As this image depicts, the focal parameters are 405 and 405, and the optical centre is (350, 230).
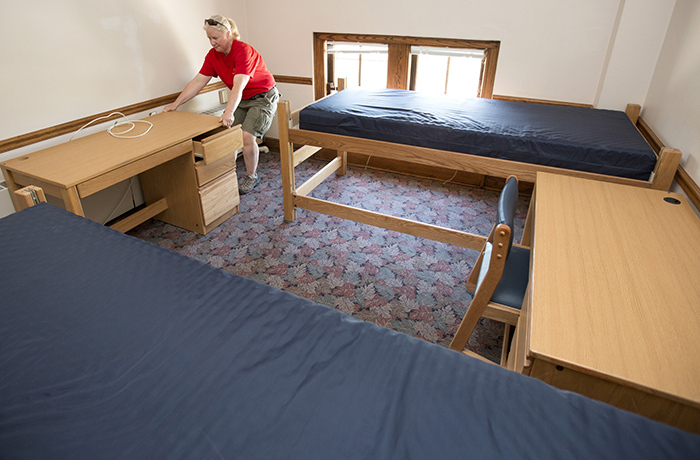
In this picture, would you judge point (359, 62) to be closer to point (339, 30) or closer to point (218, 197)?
point (339, 30)

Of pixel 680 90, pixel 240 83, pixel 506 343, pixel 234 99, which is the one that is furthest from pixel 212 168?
pixel 680 90

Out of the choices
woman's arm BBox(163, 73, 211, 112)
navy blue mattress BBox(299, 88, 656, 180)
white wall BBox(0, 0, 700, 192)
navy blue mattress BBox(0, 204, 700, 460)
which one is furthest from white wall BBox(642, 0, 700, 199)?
woman's arm BBox(163, 73, 211, 112)

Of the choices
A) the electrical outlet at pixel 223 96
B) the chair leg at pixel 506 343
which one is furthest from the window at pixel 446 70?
the chair leg at pixel 506 343

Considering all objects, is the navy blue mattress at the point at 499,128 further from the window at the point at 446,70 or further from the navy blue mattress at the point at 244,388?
the navy blue mattress at the point at 244,388

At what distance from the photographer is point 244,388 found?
3.10 ft

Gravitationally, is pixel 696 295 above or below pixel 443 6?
below

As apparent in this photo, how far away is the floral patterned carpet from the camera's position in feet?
6.99

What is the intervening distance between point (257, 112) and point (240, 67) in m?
0.37

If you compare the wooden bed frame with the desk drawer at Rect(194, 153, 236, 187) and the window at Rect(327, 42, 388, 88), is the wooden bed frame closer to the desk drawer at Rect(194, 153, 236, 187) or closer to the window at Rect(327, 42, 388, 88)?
the desk drawer at Rect(194, 153, 236, 187)

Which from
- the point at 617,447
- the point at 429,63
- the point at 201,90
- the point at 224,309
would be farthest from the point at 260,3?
the point at 617,447

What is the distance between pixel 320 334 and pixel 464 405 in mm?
400

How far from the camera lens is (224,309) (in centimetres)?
118

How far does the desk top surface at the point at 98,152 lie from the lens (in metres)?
1.90

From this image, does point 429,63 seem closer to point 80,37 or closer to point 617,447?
point 80,37
